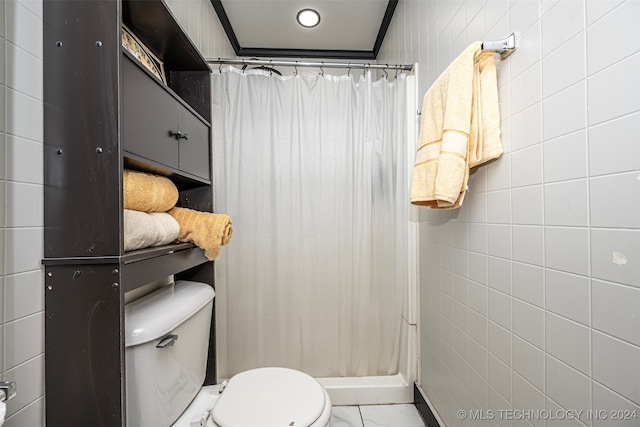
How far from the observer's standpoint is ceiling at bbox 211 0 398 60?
1.87 metres

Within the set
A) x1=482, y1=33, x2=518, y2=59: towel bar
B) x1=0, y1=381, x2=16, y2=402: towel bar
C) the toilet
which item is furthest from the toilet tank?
x1=482, y1=33, x2=518, y2=59: towel bar

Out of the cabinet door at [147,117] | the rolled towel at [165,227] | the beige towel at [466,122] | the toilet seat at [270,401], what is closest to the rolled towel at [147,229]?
the rolled towel at [165,227]

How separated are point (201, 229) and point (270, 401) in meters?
0.62

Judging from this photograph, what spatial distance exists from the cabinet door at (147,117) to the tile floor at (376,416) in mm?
1415

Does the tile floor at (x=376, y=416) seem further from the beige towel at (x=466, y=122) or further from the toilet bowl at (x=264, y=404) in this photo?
the beige towel at (x=466, y=122)

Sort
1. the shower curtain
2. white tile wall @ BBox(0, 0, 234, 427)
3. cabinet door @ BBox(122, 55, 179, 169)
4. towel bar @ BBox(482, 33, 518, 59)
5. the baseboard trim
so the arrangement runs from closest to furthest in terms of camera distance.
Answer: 1. white tile wall @ BBox(0, 0, 234, 427)
2. cabinet door @ BBox(122, 55, 179, 169)
3. towel bar @ BBox(482, 33, 518, 59)
4. the baseboard trim
5. the shower curtain

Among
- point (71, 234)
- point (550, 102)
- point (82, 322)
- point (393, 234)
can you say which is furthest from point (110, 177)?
point (393, 234)

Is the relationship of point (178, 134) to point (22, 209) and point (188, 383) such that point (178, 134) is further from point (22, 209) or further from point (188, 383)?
point (188, 383)

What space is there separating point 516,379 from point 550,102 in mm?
745

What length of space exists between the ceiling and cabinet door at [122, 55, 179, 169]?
1.29 m

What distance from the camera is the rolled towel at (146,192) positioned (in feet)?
2.66

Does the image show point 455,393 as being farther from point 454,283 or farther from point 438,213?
point 438,213

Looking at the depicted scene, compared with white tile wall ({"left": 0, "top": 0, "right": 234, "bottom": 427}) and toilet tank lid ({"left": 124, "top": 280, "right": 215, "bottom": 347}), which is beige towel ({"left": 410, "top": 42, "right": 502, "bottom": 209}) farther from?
white tile wall ({"left": 0, "top": 0, "right": 234, "bottom": 427})

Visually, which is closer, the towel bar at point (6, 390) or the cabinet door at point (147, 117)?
the towel bar at point (6, 390)
